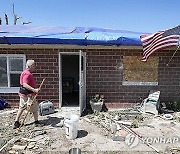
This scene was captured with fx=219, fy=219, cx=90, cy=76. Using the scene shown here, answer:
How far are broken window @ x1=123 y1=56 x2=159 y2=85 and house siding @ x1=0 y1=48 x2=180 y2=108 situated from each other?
17 centimetres

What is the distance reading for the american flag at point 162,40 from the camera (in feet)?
22.4

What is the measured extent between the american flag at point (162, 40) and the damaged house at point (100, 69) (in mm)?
1045

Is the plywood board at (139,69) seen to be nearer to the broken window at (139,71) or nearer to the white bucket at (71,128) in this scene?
the broken window at (139,71)

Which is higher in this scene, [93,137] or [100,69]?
[100,69]

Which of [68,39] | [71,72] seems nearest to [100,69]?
[68,39]

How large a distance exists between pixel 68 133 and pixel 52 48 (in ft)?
13.3

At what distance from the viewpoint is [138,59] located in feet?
29.6

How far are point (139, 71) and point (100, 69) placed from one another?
1.63 m

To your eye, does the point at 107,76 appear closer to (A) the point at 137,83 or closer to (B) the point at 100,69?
(B) the point at 100,69

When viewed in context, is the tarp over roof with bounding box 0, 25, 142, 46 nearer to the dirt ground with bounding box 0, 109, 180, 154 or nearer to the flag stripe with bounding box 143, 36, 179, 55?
the flag stripe with bounding box 143, 36, 179, 55

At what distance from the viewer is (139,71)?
29.8ft

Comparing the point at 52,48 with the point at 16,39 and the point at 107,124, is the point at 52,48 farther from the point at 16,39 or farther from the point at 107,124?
the point at 107,124

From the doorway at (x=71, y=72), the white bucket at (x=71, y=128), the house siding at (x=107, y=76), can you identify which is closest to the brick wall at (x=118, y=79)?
the house siding at (x=107, y=76)

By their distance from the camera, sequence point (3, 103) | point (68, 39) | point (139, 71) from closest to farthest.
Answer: point (68, 39), point (3, 103), point (139, 71)
